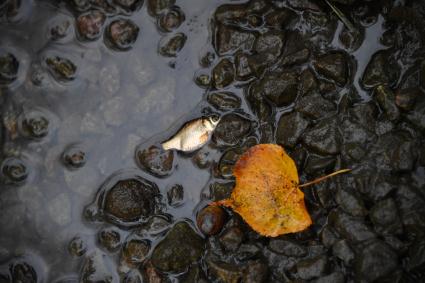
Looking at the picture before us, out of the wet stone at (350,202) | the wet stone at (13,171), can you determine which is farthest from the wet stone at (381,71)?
the wet stone at (13,171)

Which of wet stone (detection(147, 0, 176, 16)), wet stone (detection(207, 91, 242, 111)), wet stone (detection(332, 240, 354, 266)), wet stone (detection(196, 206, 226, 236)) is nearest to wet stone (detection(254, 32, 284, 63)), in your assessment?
wet stone (detection(207, 91, 242, 111))

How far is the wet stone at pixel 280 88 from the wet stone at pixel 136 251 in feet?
4.71

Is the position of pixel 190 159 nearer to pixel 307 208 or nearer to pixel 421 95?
pixel 307 208

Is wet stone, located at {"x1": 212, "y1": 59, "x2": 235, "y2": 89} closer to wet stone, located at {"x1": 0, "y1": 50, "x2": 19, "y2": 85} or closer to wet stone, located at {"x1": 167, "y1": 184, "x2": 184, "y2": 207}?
wet stone, located at {"x1": 167, "y1": 184, "x2": 184, "y2": 207}

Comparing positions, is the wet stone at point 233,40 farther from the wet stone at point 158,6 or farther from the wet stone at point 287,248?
the wet stone at point 287,248

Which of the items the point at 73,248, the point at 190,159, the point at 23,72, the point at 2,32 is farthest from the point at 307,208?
the point at 2,32

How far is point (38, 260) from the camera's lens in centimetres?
353

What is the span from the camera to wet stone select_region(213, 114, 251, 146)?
136 inches

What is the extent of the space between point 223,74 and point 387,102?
1204 mm

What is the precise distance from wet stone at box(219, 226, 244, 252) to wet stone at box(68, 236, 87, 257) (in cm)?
107

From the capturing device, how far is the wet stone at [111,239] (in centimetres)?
348

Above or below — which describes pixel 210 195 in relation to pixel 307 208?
above

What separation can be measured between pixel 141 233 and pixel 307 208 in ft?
4.09

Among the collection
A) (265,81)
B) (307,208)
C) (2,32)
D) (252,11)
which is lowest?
(307,208)
